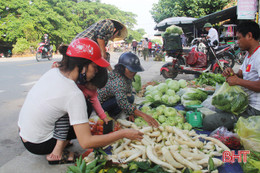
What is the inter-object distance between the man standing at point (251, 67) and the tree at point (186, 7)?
15.3 metres

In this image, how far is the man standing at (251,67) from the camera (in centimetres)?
239

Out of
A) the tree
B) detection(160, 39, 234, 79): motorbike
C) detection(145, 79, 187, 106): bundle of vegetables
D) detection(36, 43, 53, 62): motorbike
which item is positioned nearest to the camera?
detection(145, 79, 187, 106): bundle of vegetables

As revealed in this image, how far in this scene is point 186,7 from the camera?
715 inches

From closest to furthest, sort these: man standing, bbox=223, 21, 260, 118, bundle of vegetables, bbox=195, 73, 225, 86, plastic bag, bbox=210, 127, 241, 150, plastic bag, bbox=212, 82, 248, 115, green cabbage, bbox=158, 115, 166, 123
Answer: plastic bag, bbox=210, 127, 241, 150 → man standing, bbox=223, 21, 260, 118 → plastic bag, bbox=212, 82, 248, 115 → green cabbage, bbox=158, 115, 166, 123 → bundle of vegetables, bbox=195, 73, 225, 86

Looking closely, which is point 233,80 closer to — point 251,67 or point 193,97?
point 251,67

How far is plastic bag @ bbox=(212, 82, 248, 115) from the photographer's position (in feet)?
8.20

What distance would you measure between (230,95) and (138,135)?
1.45 m

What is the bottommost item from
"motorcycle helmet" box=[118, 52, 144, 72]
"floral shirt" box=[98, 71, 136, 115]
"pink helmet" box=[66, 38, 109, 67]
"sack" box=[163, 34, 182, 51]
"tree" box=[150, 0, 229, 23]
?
"floral shirt" box=[98, 71, 136, 115]

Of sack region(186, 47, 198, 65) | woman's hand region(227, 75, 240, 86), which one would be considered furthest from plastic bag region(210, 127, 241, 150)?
sack region(186, 47, 198, 65)

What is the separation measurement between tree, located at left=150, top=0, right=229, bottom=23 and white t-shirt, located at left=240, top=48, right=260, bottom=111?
15306 millimetres

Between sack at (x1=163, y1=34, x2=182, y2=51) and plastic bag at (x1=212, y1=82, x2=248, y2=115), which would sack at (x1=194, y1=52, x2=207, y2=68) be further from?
plastic bag at (x1=212, y1=82, x2=248, y2=115)

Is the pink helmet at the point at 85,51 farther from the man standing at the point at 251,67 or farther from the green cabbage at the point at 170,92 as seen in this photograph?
the green cabbage at the point at 170,92

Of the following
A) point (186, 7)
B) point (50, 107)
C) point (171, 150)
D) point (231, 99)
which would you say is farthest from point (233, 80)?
point (186, 7)

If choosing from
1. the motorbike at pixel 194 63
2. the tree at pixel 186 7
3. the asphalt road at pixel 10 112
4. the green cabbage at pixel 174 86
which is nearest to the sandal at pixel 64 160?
the asphalt road at pixel 10 112
